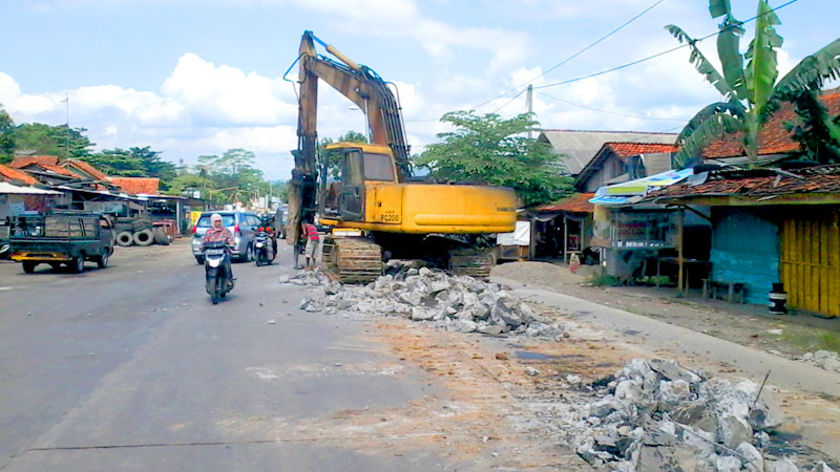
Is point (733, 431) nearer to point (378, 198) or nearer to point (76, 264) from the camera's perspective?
point (378, 198)

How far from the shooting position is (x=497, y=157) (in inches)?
1178

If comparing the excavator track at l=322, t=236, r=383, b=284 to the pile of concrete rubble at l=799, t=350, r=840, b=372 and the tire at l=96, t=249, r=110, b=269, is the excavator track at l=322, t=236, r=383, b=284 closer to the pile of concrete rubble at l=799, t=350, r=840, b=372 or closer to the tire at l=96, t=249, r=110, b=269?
the pile of concrete rubble at l=799, t=350, r=840, b=372

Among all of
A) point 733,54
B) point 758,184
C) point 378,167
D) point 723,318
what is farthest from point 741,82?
point 378,167

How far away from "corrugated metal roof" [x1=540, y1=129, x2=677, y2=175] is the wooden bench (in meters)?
18.0

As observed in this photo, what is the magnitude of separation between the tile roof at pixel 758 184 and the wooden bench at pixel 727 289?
8.22 ft

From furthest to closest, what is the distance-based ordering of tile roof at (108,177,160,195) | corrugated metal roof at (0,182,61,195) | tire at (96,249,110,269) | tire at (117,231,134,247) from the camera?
tile roof at (108,177,160,195) < tire at (117,231,134,247) < corrugated metal roof at (0,182,61,195) < tire at (96,249,110,269)

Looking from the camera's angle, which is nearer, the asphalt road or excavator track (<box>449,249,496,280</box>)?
the asphalt road

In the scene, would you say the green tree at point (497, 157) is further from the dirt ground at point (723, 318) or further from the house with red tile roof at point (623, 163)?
the dirt ground at point (723, 318)

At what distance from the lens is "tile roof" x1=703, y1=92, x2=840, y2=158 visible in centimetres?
1875

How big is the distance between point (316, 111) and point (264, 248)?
5.81 metres

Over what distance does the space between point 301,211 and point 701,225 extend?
1099 centimetres

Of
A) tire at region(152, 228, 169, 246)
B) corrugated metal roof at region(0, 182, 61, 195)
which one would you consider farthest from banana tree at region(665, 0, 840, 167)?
tire at region(152, 228, 169, 246)

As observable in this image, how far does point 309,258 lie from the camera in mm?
20766

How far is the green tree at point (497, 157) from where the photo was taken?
29641mm
